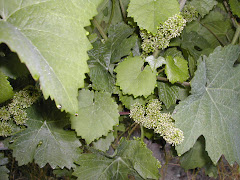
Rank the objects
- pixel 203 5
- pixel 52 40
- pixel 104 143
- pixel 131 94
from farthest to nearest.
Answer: pixel 203 5
pixel 104 143
pixel 131 94
pixel 52 40

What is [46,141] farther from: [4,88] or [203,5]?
[203,5]

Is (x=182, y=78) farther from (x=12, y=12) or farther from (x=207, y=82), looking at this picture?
(x=12, y=12)

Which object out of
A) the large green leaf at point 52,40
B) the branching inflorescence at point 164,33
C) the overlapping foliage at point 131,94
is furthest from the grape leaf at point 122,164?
the large green leaf at point 52,40

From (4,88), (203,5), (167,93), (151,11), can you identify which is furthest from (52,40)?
(203,5)

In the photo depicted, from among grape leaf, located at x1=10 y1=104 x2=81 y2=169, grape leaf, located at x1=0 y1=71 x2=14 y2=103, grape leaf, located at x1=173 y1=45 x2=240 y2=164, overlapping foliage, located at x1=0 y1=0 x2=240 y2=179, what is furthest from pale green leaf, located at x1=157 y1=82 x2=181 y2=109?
grape leaf, located at x1=0 y1=71 x2=14 y2=103

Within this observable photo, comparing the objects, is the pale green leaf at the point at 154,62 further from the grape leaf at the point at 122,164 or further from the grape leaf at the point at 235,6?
the grape leaf at the point at 235,6

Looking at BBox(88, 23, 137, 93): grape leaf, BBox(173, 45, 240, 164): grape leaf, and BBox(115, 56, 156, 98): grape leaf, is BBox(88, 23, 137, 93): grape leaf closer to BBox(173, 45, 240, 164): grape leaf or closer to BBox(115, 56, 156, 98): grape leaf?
BBox(115, 56, 156, 98): grape leaf

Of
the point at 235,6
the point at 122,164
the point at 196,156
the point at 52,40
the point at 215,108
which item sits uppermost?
the point at 52,40
